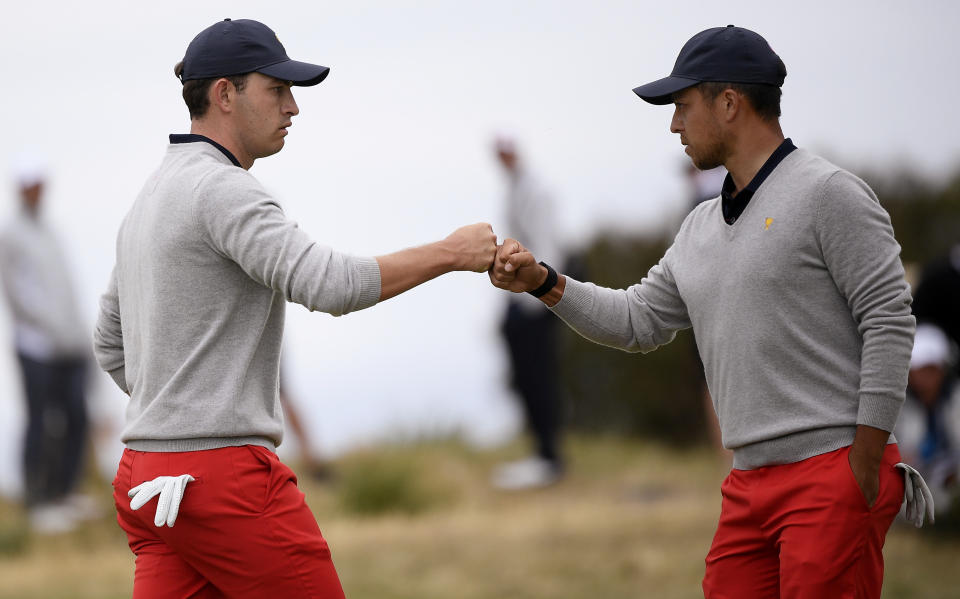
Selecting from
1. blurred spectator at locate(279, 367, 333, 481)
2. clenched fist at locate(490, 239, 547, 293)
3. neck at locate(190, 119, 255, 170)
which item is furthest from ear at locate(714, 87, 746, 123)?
blurred spectator at locate(279, 367, 333, 481)

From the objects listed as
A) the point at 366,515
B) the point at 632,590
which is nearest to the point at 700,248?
the point at 632,590

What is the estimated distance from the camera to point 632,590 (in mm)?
7160

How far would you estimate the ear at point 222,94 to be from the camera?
3540mm

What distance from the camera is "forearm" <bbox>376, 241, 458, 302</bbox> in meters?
3.43

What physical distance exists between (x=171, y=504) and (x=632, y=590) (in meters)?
4.37

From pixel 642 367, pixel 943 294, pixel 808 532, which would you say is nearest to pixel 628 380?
pixel 642 367

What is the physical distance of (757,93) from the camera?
361cm

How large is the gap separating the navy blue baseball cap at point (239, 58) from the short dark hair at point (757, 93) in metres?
1.10

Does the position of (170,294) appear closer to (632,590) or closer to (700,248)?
(700,248)

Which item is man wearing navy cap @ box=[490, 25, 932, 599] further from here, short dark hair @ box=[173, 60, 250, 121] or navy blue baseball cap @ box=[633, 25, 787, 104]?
short dark hair @ box=[173, 60, 250, 121]

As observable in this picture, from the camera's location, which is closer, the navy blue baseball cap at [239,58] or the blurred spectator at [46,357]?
the navy blue baseball cap at [239,58]

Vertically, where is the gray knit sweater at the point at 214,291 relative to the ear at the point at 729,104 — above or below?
below

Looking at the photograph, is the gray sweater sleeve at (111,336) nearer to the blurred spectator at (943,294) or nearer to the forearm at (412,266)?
the forearm at (412,266)

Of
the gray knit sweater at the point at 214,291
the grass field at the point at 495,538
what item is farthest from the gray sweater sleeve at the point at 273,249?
the grass field at the point at 495,538
